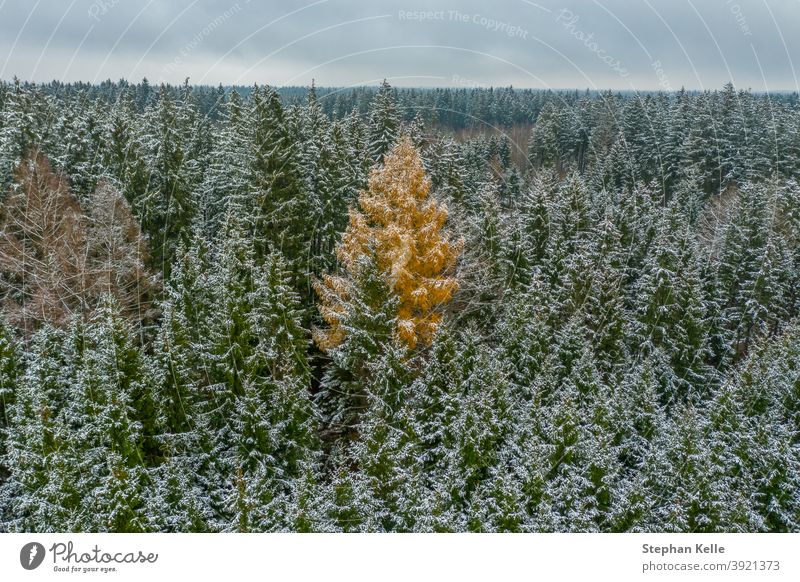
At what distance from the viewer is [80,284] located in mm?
27250

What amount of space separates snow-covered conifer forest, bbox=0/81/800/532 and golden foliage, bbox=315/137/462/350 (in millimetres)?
129

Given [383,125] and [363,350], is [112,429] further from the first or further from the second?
[383,125]

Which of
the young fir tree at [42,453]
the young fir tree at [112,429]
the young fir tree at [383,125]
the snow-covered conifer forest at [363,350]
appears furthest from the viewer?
the young fir tree at [383,125]

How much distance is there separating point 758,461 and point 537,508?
34.2 feet

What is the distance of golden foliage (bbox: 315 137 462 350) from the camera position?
22.3 meters

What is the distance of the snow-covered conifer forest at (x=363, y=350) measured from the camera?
61.6ft


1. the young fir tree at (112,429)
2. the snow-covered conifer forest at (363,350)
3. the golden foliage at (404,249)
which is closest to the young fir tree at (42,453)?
the snow-covered conifer forest at (363,350)

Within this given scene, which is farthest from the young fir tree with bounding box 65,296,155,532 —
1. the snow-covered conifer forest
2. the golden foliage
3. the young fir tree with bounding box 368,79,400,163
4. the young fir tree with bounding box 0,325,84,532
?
the young fir tree with bounding box 368,79,400,163

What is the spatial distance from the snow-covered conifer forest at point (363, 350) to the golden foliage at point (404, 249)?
0.42 ft

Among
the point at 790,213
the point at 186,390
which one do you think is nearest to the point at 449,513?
the point at 186,390

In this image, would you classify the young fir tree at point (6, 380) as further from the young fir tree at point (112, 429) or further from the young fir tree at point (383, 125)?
the young fir tree at point (383, 125)

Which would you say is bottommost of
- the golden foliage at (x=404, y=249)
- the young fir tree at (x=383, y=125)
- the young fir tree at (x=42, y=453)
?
the young fir tree at (x=42, y=453)

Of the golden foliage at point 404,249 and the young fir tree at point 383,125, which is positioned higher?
the young fir tree at point 383,125

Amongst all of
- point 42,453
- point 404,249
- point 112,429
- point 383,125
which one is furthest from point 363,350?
point 383,125
